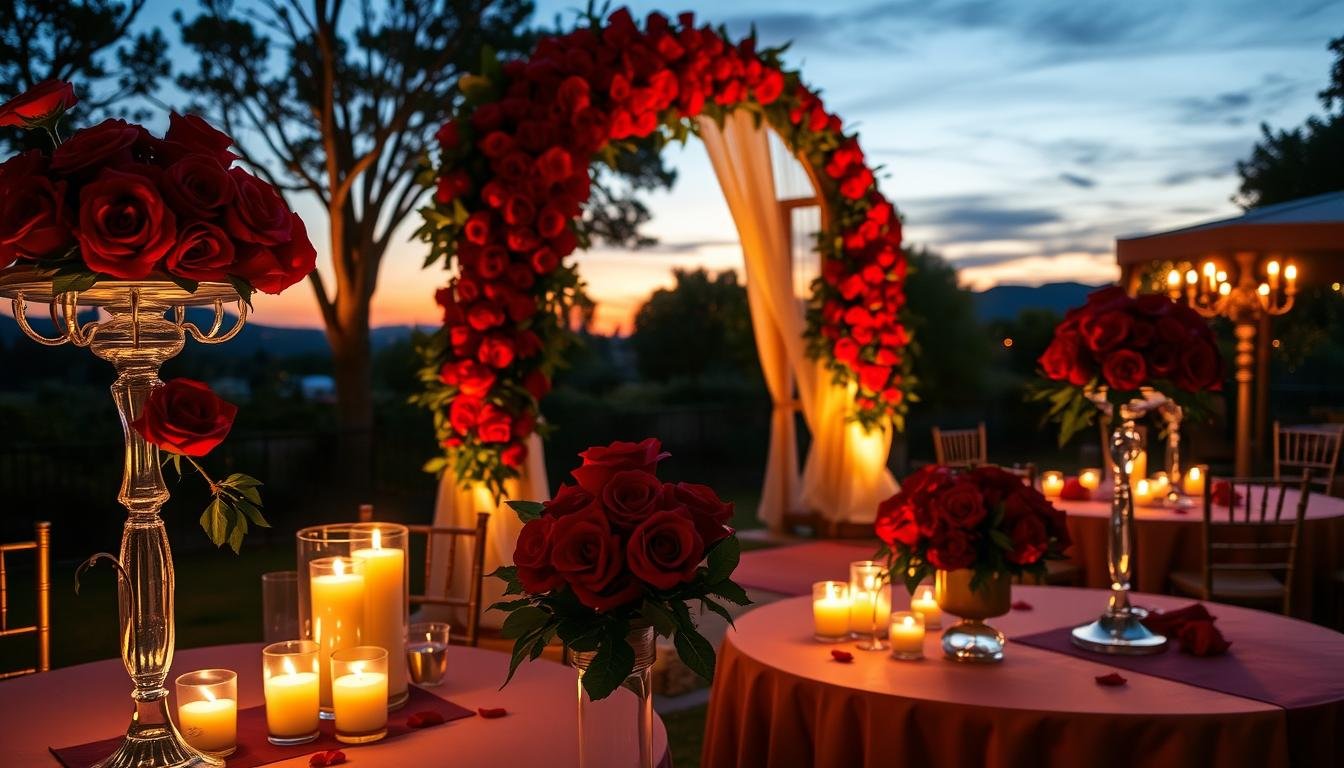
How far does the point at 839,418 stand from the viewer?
8273mm

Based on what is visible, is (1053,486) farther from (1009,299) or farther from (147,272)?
(1009,299)

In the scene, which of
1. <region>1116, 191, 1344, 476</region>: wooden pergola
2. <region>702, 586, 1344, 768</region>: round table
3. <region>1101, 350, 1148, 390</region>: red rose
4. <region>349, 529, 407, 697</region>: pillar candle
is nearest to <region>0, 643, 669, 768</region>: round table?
<region>349, 529, 407, 697</region>: pillar candle

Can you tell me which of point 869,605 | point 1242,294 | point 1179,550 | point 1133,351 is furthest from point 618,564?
point 1242,294

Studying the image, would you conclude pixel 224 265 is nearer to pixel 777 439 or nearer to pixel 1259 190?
pixel 777 439

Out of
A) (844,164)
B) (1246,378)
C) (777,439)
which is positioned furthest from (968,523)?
(1246,378)

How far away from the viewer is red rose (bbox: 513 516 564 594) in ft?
4.66

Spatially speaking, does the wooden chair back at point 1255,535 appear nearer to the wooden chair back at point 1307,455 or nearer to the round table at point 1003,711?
the wooden chair back at point 1307,455

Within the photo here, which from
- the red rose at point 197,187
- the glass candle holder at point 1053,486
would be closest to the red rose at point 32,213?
the red rose at point 197,187

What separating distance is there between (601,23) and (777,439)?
3844 millimetres

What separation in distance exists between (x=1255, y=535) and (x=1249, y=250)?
3.47 m

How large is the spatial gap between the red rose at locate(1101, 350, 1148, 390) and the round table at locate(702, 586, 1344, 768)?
67cm

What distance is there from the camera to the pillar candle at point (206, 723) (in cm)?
173

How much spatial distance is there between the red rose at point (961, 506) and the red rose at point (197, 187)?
66.0 inches

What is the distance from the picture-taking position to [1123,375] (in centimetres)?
265
